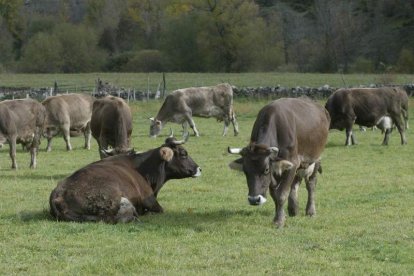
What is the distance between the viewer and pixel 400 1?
89.4m

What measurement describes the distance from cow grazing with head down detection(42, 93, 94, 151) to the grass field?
25.5ft

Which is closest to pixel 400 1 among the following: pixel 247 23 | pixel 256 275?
pixel 247 23

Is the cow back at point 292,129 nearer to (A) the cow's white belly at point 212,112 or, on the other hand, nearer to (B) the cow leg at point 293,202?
(B) the cow leg at point 293,202

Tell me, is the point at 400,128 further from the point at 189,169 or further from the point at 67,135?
the point at 189,169

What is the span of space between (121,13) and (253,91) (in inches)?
2595

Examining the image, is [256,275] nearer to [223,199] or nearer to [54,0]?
[223,199]

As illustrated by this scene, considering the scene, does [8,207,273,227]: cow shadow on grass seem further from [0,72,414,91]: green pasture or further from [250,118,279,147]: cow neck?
[0,72,414,91]: green pasture

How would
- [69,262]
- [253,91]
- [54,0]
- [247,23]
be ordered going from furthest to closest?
[54,0] → [247,23] → [253,91] → [69,262]

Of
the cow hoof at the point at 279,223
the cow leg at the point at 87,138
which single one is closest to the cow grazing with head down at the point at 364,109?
the cow leg at the point at 87,138

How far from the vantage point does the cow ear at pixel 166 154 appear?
1232cm

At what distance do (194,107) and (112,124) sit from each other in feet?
44.7

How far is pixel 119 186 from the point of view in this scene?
1118cm

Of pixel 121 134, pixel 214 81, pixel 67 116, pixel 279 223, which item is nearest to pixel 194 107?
pixel 67 116

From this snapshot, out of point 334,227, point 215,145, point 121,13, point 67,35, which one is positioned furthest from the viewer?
point 121,13
